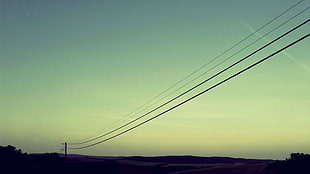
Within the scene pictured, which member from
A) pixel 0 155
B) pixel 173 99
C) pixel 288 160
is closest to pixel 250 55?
pixel 173 99

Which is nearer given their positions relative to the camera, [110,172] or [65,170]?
[65,170]

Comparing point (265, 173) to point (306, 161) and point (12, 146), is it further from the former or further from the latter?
point (12, 146)

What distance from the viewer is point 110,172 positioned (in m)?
101

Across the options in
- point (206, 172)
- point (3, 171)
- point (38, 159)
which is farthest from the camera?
point (38, 159)

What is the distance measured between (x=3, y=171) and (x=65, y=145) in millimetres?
40385

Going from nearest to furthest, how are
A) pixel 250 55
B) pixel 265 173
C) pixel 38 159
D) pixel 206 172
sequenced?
pixel 250 55
pixel 265 173
pixel 206 172
pixel 38 159

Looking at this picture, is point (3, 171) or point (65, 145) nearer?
point (3, 171)

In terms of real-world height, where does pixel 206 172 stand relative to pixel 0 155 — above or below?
below

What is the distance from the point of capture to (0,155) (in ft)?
253

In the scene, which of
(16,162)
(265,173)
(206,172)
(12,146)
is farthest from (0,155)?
(265,173)

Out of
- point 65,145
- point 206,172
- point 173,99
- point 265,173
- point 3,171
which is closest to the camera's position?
point 173,99

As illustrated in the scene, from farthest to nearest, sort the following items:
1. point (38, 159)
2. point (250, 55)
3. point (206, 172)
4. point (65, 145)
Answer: point (65, 145)
point (38, 159)
point (206, 172)
point (250, 55)

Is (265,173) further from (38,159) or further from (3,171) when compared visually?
(38,159)

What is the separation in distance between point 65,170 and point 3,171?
2492cm
